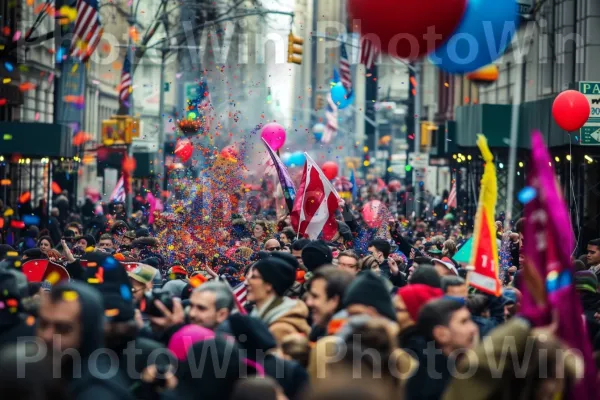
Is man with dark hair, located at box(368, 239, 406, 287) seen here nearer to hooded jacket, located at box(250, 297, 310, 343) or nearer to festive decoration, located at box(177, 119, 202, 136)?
hooded jacket, located at box(250, 297, 310, 343)

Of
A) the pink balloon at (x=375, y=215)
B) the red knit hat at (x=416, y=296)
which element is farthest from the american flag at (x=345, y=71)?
the red knit hat at (x=416, y=296)

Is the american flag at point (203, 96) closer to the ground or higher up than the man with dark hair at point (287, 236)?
higher up

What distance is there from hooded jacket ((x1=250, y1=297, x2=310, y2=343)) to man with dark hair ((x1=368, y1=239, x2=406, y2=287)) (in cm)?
400

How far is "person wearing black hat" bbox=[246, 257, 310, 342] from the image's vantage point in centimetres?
758

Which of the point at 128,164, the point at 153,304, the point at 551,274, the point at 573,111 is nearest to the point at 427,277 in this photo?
the point at 153,304

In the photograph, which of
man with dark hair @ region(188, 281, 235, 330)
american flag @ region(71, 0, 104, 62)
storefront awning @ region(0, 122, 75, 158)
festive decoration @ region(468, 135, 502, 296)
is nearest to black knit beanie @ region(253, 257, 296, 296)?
man with dark hair @ region(188, 281, 235, 330)

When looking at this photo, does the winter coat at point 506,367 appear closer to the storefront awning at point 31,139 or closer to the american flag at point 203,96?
the american flag at point 203,96

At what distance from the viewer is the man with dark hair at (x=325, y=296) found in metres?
7.34

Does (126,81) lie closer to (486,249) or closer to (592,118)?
(592,118)

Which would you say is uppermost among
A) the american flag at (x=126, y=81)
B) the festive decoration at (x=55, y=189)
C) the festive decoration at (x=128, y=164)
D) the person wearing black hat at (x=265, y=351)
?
the american flag at (x=126, y=81)

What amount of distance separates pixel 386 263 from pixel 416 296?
195 inches

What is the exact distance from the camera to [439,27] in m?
12.8

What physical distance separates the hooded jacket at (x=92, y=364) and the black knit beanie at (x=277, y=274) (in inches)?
89.7

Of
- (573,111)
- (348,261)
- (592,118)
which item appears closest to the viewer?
(348,261)
